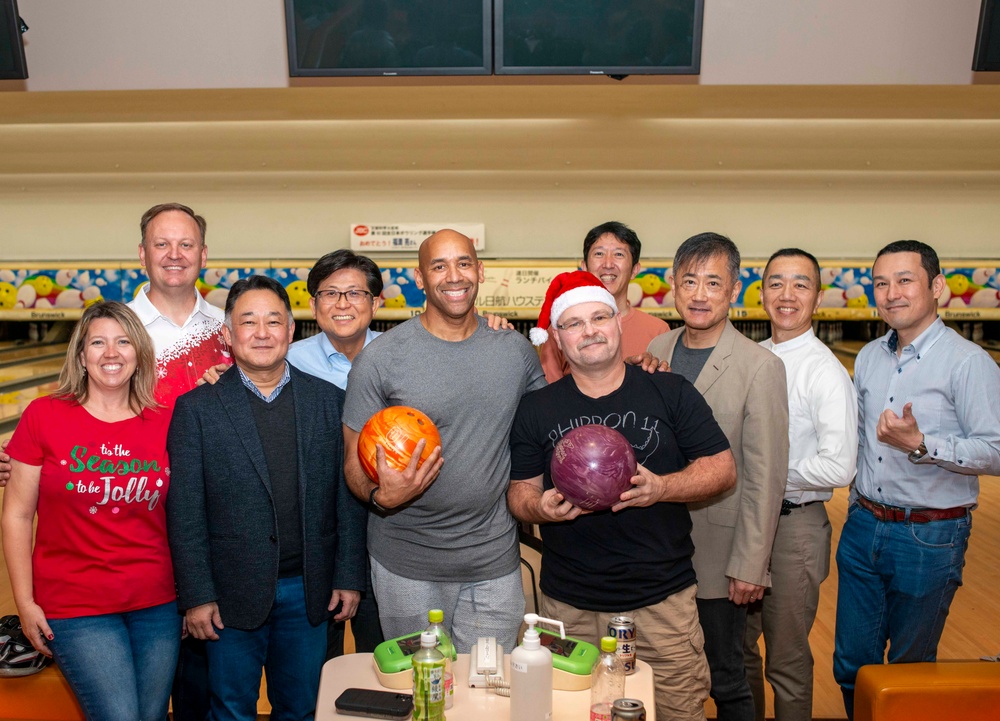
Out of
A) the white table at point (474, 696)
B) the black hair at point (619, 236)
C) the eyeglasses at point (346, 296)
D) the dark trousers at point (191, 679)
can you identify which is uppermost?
the black hair at point (619, 236)

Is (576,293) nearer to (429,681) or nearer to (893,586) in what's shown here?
(429,681)

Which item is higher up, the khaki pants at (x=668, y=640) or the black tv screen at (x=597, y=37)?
the black tv screen at (x=597, y=37)

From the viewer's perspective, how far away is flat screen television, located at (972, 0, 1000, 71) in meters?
Answer: 3.36

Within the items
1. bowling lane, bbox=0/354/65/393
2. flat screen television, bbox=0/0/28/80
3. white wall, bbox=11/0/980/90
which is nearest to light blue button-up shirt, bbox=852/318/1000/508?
white wall, bbox=11/0/980/90

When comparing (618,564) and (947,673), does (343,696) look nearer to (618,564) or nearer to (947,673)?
(618,564)

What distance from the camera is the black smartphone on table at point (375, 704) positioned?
141cm

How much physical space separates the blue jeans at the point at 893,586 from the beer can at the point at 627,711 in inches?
43.2

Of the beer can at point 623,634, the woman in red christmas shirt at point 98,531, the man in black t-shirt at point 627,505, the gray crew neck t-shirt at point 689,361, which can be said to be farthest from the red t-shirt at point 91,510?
the gray crew neck t-shirt at point 689,361

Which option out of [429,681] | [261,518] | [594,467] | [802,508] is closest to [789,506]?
[802,508]

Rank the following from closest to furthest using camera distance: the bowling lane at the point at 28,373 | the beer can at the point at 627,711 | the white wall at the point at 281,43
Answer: the beer can at the point at 627,711
the white wall at the point at 281,43
the bowling lane at the point at 28,373

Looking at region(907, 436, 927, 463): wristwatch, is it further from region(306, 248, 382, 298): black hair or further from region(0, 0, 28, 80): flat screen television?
region(0, 0, 28, 80): flat screen television

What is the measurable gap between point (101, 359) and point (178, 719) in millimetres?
1076

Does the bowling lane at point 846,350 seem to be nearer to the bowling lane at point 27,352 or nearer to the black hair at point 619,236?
the black hair at point 619,236

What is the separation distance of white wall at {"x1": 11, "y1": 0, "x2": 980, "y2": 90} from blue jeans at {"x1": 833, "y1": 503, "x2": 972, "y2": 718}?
101 inches
